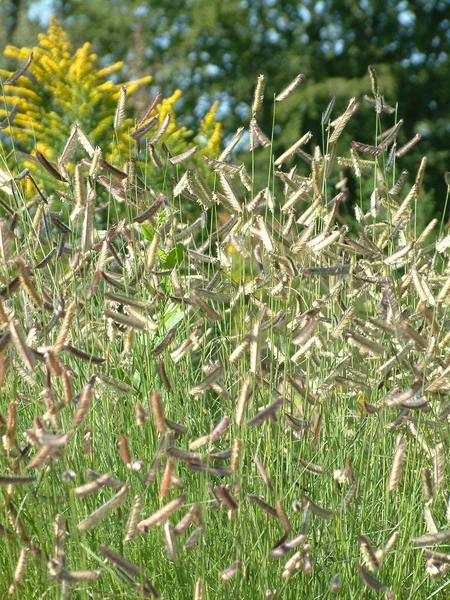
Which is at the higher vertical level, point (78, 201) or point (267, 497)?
point (78, 201)

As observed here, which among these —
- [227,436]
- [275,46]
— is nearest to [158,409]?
[227,436]

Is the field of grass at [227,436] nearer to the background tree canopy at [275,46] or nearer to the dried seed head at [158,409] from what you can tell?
the dried seed head at [158,409]

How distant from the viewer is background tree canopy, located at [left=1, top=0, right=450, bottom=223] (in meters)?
25.1

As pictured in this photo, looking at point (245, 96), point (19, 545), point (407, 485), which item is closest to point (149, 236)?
point (407, 485)

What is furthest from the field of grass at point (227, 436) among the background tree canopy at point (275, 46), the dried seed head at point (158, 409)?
the background tree canopy at point (275, 46)

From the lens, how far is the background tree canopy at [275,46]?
25.1 meters

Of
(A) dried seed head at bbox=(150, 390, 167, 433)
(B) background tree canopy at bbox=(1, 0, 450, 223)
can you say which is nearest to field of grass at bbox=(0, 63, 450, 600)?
(A) dried seed head at bbox=(150, 390, 167, 433)

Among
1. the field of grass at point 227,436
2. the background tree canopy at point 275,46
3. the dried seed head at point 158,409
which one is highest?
the dried seed head at point 158,409

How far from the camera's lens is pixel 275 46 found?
91.1ft

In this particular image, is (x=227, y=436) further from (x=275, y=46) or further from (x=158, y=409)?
(x=275, y=46)

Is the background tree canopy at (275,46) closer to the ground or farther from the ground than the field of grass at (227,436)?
closer to the ground

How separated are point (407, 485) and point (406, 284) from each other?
59cm

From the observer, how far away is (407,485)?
272 cm

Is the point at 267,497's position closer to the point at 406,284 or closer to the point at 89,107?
the point at 406,284
